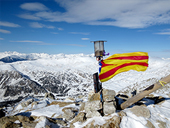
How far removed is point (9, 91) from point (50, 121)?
180 m

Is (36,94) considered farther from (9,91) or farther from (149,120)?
(149,120)

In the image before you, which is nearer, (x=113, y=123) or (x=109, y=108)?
(x=113, y=123)

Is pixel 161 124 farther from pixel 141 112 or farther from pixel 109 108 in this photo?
pixel 109 108

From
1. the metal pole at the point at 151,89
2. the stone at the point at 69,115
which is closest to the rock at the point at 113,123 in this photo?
the metal pole at the point at 151,89

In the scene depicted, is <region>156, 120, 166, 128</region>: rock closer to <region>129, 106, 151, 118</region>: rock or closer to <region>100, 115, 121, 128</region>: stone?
<region>129, 106, 151, 118</region>: rock

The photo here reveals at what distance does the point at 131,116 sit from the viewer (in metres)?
10.3

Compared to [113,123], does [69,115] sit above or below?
below

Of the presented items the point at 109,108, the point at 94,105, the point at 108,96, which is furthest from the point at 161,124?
the point at 94,105

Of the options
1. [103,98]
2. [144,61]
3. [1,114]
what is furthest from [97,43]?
[1,114]

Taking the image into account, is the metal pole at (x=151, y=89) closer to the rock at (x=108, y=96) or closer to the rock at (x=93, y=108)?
the rock at (x=108, y=96)

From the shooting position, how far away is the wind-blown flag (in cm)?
1087

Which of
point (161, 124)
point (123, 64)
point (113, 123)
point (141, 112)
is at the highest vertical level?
point (123, 64)

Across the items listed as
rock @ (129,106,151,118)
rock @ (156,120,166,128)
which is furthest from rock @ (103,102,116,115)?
rock @ (156,120,166,128)

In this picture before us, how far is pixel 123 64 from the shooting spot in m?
11.3
